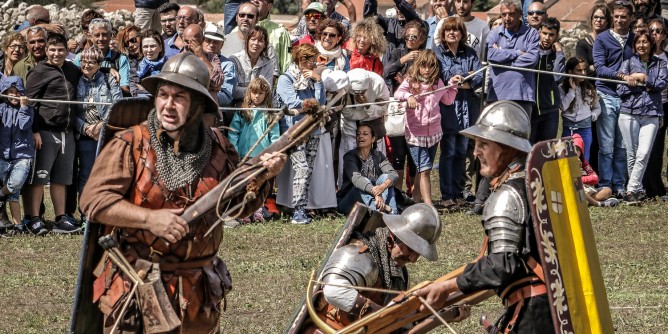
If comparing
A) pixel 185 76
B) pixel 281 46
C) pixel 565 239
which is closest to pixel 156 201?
pixel 185 76

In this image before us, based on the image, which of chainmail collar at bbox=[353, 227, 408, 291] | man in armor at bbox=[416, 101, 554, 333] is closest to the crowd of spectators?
chainmail collar at bbox=[353, 227, 408, 291]

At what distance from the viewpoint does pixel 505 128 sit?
6.11m

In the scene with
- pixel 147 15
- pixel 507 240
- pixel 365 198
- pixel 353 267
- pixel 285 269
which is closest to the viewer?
pixel 507 240

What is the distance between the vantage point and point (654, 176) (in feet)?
46.8

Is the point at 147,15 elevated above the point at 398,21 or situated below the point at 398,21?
below

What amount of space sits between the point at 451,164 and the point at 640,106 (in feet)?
7.06

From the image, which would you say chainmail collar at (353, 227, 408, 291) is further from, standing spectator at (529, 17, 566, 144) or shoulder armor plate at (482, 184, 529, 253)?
standing spectator at (529, 17, 566, 144)

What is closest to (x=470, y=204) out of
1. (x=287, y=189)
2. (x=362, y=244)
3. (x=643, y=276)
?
(x=287, y=189)

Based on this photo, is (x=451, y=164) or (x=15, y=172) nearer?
(x=15, y=172)

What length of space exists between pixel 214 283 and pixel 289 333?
68 cm

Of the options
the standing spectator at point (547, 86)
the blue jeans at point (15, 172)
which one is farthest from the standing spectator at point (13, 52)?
the standing spectator at point (547, 86)

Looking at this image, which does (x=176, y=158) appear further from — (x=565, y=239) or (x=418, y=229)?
(x=565, y=239)

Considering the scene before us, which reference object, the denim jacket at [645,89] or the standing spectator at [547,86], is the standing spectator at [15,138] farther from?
the denim jacket at [645,89]

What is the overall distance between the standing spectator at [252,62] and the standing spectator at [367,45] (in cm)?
88
